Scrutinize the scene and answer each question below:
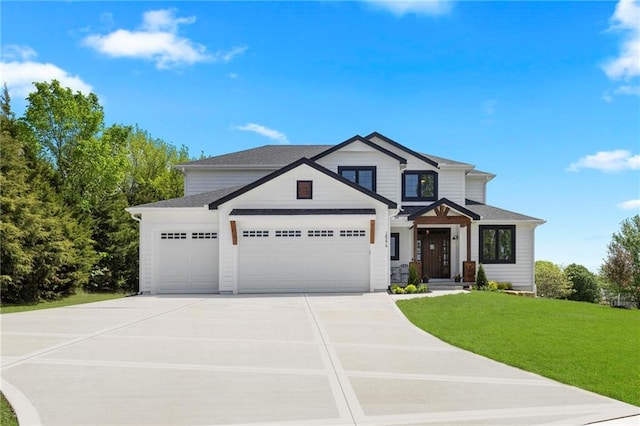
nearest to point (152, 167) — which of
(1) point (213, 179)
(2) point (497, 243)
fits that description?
(1) point (213, 179)

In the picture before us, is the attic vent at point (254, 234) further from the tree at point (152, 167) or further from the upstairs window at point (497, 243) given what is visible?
the tree at point (152, 167)

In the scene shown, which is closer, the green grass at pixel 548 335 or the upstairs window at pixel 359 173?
the green grass at pixel 548 335

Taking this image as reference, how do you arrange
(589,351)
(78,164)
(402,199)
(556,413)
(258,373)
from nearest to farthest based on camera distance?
(556,413) → (258,373) → (589,351) → (402,199) → (78,164)

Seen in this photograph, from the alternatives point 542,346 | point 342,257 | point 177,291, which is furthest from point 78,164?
point 542,346

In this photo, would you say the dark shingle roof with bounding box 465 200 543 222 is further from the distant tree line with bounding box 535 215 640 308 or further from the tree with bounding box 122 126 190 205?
the tree with bounding box 122 126 190 205

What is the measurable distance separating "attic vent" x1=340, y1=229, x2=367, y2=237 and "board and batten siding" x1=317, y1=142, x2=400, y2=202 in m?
3.40

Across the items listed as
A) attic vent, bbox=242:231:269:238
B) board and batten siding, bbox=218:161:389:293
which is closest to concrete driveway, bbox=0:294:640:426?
board and batten siding, bbox=218:161:389:293

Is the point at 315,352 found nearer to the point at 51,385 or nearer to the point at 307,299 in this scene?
the point at 51,385

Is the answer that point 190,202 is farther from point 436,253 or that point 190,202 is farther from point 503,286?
point 503,286

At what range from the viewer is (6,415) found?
19.4 feet

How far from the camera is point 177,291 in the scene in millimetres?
20266

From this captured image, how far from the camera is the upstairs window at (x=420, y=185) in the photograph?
2389 cm

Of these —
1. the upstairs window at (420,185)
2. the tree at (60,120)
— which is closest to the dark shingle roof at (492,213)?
the upstairs window at (420,185)

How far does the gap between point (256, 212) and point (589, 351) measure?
1292 centimetres
